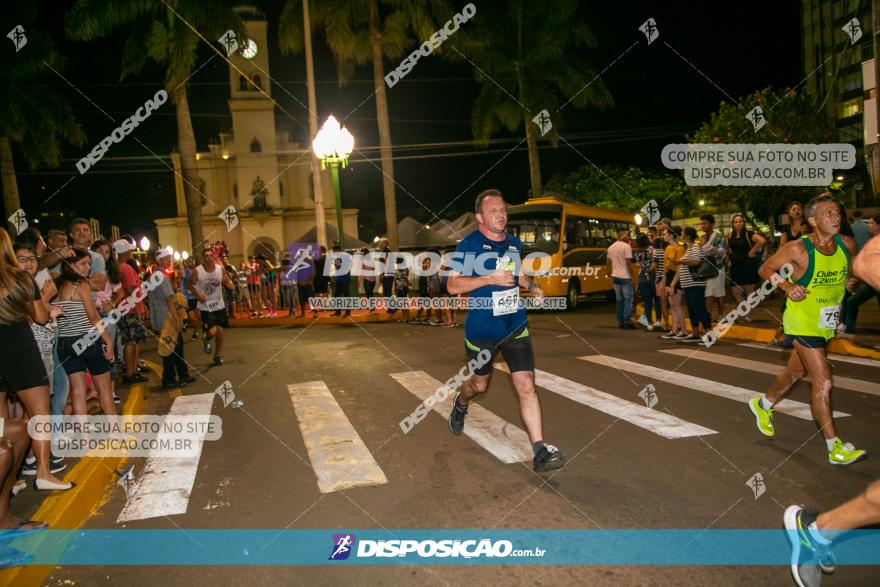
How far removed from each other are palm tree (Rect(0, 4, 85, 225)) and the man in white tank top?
18.9 m

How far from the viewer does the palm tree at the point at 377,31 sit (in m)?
23.2

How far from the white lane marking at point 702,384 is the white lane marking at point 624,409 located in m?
1.12

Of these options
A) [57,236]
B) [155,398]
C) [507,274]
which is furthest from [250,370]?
[507,274]

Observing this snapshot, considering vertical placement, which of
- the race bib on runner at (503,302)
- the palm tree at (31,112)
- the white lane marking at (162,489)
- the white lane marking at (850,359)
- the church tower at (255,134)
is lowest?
the white lane marking at (850,359)

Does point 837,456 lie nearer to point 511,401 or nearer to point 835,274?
point 835,274

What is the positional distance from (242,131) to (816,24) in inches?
2513

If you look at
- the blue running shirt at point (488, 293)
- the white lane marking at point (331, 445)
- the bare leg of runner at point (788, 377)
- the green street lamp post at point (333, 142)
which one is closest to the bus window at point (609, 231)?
the green street lamp post at point (333, 142)

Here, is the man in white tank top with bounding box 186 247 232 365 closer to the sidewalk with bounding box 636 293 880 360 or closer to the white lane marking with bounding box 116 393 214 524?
the white lane marking with bounding box 116 393 214 524

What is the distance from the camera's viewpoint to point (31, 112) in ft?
81.5

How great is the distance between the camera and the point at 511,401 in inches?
294

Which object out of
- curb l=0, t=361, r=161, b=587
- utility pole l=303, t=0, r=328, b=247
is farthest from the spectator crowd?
utility pole l=303, t=0, r=328, b=247

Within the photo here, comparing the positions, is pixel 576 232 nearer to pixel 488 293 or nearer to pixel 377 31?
pixel 377 31

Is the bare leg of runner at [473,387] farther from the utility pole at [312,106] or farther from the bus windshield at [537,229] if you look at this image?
the utility pole at [312,106]

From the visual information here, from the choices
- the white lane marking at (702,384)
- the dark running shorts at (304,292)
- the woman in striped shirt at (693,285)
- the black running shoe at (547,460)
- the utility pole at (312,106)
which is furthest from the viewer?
the utility pole at (312,106)
